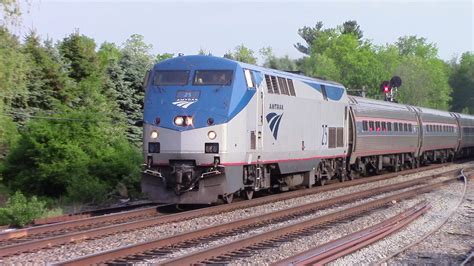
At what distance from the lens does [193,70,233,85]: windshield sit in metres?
15.6

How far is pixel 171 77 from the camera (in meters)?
16.0

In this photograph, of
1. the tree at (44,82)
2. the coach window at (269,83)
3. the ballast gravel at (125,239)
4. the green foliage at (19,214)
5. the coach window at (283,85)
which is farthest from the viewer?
the tree at (44,82)

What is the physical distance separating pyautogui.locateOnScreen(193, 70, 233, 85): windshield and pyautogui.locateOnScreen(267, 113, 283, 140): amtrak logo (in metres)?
2.02

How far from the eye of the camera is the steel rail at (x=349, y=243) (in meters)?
9.32

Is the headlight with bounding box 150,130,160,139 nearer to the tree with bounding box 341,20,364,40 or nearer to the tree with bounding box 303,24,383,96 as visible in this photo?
the tree with bounding box 303,24,383,96

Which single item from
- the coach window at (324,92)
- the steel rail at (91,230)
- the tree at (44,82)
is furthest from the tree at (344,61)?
the steel rail at (91,230)

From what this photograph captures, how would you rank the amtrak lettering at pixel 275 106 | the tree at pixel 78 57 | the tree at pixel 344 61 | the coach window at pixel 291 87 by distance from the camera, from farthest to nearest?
the tree at pixel 344 61, the tree at pixel 78 57, the coach window at pixel 291 87, the amtrak lettering at pixel 275 106

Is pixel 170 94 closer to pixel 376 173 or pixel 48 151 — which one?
pixel 48 151

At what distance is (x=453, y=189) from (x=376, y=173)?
812 cm

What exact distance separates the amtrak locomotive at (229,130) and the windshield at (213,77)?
1.0 inches

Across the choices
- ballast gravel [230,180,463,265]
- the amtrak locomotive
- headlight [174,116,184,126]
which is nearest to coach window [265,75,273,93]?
the amtrak locomotive

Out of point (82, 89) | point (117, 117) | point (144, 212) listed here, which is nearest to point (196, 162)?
point (144, 212)

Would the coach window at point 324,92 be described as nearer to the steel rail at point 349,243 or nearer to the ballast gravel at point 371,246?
the ballast gravel at point 371,246

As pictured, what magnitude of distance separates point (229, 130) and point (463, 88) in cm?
9389
